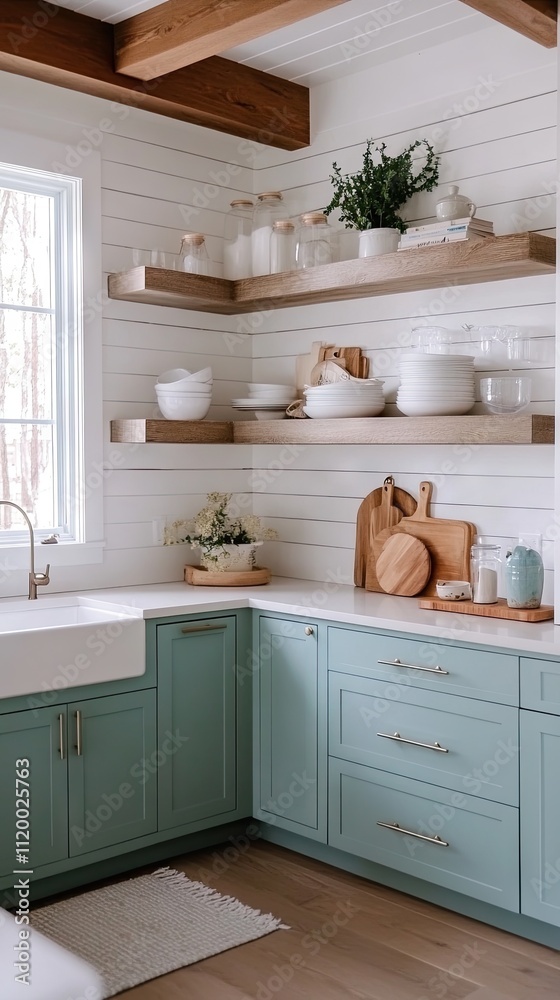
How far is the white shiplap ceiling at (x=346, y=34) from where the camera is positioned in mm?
3105

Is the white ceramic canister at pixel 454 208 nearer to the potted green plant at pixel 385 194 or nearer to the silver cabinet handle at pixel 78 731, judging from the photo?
the potted green plant at pixel 385 194

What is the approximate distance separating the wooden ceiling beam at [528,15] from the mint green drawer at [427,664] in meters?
1.73

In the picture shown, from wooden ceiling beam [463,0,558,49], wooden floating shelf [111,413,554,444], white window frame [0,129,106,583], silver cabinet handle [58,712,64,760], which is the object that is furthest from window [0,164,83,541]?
wooden ceiling beam [463,0,558,49]

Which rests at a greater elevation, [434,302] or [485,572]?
[434,302]

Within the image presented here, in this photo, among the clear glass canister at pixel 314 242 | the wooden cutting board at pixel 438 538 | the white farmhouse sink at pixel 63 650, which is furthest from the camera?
the clear glass canister at pixel 314 242

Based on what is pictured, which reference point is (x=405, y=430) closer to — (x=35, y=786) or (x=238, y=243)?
(x=238, y=243)

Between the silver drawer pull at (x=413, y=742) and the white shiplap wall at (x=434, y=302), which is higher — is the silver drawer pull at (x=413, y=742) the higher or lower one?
the lower one

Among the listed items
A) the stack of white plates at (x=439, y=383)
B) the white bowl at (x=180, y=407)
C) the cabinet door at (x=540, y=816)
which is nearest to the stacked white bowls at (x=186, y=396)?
the white bowl at (x=180, y=407)

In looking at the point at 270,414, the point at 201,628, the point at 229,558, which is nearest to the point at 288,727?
the point at 201,628

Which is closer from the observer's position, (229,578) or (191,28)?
(191,28)

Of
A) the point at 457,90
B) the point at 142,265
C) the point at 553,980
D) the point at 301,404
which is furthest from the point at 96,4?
the point at 553,980

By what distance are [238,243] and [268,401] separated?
2.06 feet

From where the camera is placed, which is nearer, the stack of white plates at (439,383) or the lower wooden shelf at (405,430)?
the lower wooden shelf at (405,430)

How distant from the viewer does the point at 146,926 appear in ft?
9.18
